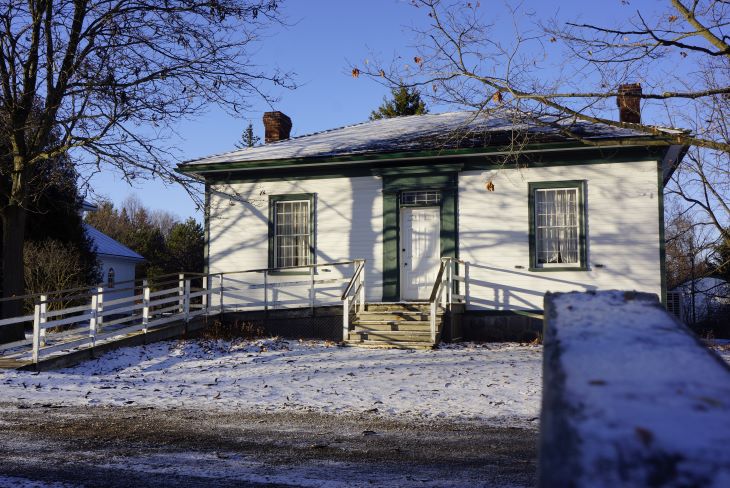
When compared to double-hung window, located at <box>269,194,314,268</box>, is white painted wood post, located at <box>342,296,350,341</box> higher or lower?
lower

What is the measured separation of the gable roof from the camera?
15414mm

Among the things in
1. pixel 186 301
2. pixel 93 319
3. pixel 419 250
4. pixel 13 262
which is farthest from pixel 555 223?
pixel 13 262

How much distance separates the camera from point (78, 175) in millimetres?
15289

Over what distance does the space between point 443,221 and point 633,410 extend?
1558 centimetres

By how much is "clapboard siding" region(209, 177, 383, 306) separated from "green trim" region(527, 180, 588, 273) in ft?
12.0

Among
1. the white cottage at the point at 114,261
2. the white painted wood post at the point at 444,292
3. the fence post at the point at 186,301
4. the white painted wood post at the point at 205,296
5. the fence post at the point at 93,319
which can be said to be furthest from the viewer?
the white cottage at the point at 114,261

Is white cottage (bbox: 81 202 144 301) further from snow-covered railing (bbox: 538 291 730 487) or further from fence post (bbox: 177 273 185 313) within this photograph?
snow-covered railing (bbox: 538 291 730 487)

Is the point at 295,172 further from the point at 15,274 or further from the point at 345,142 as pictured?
the point at 15,274

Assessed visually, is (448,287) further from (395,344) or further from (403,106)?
(403,106)

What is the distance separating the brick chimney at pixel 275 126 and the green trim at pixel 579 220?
8.68m

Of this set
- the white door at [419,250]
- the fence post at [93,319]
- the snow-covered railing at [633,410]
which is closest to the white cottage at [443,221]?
the white door at [419,250]

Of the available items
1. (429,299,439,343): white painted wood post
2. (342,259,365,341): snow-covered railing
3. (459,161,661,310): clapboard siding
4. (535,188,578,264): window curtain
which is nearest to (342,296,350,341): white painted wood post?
(342,259,365,341): snow-covered railing

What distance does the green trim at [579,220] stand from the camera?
15710 mm

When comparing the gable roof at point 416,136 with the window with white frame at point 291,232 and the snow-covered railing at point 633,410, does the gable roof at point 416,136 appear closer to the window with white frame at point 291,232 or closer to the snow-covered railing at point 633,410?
the window with white frame at point 291,232
